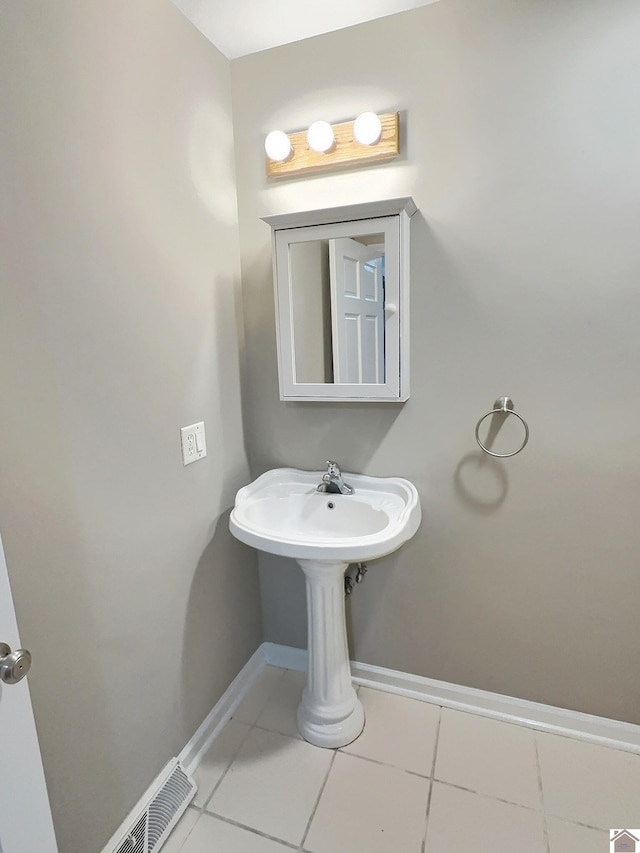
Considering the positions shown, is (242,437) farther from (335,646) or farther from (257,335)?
(335,646)

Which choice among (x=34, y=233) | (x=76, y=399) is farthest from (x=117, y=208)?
(x=76, y=399)

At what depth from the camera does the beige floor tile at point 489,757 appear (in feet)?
4.57

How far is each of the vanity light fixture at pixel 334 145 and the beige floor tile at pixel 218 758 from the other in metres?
1.92

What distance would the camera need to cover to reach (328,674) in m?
1.56

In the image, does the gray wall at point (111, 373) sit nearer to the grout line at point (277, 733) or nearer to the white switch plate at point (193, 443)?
the white switch plate at point (193, 443)

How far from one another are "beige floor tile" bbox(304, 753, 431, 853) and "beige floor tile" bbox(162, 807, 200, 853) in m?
0.34

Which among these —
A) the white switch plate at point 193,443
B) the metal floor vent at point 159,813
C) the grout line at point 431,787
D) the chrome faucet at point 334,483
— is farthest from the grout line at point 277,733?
the white switch plate at point 193,443

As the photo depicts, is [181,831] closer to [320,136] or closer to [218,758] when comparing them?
[218,758]

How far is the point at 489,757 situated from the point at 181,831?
0.97 m

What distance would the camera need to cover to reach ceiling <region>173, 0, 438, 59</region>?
1.32 metres

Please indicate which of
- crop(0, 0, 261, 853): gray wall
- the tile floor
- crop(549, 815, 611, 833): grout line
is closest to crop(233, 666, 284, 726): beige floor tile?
the tile floor

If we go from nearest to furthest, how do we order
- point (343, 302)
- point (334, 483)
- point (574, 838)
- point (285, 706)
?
point (574, 838) < point (343, 302) < point (334, 483) < point (285, 706)

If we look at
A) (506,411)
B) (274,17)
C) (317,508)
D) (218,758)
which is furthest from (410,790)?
(274,17)

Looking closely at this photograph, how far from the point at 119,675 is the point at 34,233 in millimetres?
1076
